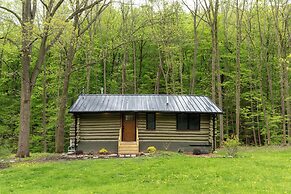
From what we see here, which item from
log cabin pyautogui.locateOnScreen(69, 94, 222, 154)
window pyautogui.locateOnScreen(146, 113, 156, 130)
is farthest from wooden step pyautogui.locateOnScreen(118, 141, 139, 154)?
window pyautogui.locateOnScreen(146, 113, 156, 130)

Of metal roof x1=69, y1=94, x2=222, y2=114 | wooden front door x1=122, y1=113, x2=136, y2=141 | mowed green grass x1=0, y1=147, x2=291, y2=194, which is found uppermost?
metal roof x1=69, y1=94, x2=222, y2=114

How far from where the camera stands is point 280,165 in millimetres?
14203

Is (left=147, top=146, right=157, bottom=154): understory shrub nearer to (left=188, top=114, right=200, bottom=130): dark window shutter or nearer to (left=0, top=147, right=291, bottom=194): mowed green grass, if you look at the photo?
(left=188, top=114, right=200, bottom=130): dark window shutter

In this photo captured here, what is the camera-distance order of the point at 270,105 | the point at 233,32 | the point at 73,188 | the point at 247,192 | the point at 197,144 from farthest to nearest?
the point at 233,32 → the point at 270,105 → the point at 197,144 → the point at 73,188 → the point at 247,192

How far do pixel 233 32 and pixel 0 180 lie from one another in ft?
93.2

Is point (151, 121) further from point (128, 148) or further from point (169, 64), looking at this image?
point (169, 64)

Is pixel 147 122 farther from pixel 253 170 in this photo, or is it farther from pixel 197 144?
pixel 253 170

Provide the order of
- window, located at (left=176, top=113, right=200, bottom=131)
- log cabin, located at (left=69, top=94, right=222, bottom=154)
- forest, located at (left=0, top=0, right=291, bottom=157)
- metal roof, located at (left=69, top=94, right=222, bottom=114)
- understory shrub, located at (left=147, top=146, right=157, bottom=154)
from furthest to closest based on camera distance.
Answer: forest, located at (left=0, top=0, right=291, bottom=157) < window, located at (left=176, top=113, right=200, bottom=131) < log cabin, located at (left=69, top=94, right=222, bottom=154) < metal roof, located at (left=69, top=94, right=222, bottom=114) < understory shrub, located at (left=147, top=146, right=157, bottom=154)

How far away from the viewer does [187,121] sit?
2167cm

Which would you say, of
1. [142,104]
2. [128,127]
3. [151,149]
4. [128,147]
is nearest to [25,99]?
[128,147]

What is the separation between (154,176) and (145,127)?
31.3ft

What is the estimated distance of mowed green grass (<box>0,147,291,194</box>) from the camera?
33.9 ft

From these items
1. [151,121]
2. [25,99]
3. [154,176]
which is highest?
[25,99]

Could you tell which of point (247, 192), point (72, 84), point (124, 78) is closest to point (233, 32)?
point (124, 78)
